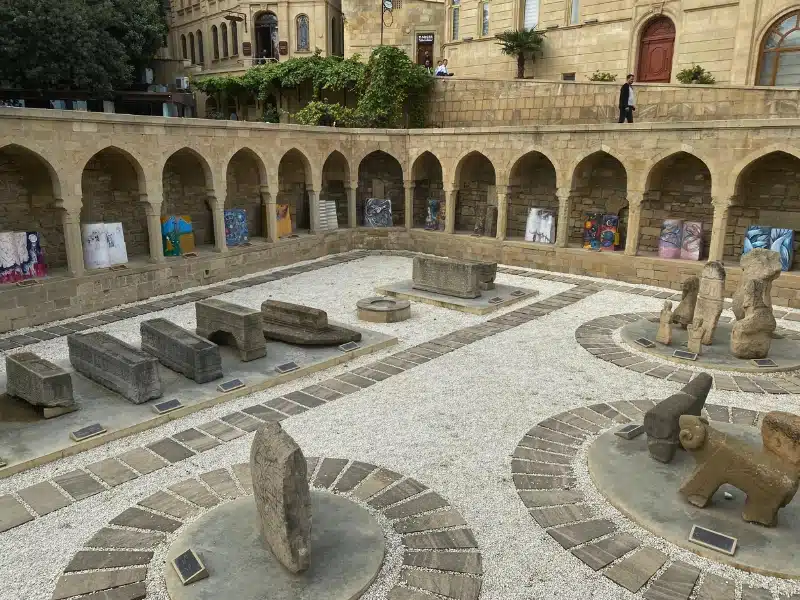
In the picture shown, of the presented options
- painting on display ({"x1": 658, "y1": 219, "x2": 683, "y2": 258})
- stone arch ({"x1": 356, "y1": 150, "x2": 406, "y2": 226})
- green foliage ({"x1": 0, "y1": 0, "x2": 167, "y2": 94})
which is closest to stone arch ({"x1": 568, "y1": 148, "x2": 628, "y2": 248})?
painting on display ({"x1": 658, "y1": 219, "x2": 683, "y2": 258})

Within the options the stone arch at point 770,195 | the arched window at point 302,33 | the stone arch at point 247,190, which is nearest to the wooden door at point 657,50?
the stone arch at point 770,195

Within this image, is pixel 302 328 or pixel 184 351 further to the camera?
pixel 302 328

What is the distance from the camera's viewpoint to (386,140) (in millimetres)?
19844

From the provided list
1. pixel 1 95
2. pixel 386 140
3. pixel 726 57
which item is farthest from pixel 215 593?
pixel 1 95

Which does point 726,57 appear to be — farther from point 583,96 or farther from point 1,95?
point 1,95

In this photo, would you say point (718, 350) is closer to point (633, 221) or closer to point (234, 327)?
point (633, 221)

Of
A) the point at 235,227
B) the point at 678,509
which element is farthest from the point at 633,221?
the point at 678,509

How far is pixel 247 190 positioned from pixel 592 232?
34.0 feet

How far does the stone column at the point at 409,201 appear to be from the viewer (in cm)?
2023

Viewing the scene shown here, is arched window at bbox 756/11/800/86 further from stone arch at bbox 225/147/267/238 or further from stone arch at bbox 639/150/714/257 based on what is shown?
stone arch at bbox 225/147/267/238

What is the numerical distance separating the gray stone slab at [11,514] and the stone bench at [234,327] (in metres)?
4.00

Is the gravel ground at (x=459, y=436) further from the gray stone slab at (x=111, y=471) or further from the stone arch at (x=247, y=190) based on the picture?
the stone arch at (x=247, y=190)

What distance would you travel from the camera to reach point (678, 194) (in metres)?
16.3

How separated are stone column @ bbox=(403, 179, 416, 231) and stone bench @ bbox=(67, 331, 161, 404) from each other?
1246cm
